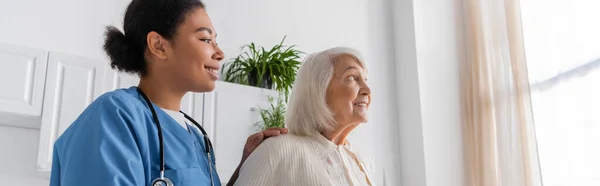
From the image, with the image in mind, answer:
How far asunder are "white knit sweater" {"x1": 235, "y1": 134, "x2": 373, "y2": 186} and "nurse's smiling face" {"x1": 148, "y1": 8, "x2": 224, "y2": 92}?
0.81 ft

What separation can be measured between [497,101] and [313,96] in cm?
211

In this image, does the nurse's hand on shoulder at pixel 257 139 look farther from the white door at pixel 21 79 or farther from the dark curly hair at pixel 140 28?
the white door at pixel 21 79

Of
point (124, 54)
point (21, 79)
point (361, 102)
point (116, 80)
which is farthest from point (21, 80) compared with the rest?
point (361, 102)

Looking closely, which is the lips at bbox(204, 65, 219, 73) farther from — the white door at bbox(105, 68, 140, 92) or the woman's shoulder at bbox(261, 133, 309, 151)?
the white door at bbox(105, 68, 140, 92)

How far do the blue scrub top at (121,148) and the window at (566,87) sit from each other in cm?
235

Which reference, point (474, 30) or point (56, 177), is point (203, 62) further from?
point (474, 30)

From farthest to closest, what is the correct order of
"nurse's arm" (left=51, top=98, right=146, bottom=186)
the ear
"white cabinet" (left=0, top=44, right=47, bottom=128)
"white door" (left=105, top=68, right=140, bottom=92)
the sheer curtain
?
the sheer curtain, "white door" (left=105, top=68, right=140, bottom=92), "white cabinet" (left=0, top=44, right=47, bottom=128), the ear, "nurse's arm" (left=51, top=98, right=146, bottom=186)

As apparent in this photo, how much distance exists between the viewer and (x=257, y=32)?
129 inches

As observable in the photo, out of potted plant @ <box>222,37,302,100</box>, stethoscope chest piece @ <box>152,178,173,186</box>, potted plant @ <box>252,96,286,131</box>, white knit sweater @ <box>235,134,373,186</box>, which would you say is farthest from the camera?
potted plant @ <box>222,37,302,100</box>

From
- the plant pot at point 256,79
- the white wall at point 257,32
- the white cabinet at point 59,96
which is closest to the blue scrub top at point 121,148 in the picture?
the white cabinet at point 59,96

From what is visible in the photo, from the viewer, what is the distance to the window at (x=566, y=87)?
2.76 meters

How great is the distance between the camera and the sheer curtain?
3.04 meters

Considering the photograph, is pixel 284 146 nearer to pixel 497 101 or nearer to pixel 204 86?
pixel 204 86

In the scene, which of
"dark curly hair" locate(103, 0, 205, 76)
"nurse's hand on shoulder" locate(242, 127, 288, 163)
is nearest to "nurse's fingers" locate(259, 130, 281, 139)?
"nurse's hand on shoulder" locate(242, 127, 288, 163)
